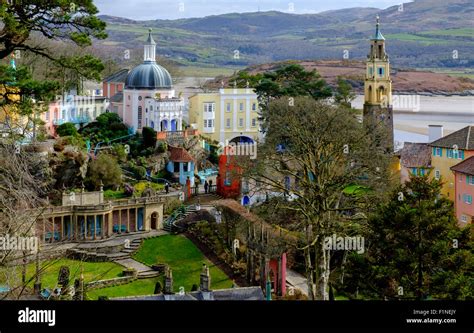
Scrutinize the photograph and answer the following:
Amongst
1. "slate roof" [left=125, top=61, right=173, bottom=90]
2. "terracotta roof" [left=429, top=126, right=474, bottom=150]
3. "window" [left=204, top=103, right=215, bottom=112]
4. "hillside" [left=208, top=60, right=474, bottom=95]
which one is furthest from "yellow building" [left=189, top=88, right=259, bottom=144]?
"terracotta roof" [left=429, top=126, right=474, bottom=150]

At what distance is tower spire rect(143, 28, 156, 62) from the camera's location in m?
32.9

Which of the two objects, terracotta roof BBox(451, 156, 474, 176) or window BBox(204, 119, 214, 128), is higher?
window BBox(204, 119, 214, 128)

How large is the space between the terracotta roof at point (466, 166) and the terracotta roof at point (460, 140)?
1.09m

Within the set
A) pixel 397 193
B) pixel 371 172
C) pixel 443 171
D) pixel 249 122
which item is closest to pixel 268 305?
pixel 397 193

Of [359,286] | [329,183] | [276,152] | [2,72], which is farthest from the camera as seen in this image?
[276,152]

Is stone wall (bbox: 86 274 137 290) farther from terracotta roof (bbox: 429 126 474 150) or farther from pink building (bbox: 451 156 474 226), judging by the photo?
terracotta roof (bbox: 429 126 474 150)

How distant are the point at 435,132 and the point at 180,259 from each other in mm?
10684

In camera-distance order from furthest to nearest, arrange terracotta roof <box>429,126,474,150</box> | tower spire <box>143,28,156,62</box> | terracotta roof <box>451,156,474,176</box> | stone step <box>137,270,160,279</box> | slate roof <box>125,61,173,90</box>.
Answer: slate roof <box>125,61,173,90</box> → tower spire <box>143,28,156,62</box> → terracotta roof <box>429,126,474,150</box> → stone step <box>137,270,160,279</box> → terracotta roof <box>451,156,474,176</box>

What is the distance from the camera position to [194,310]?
12.8 ft

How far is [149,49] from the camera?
3431cm

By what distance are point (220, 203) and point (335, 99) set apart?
36.4 feet

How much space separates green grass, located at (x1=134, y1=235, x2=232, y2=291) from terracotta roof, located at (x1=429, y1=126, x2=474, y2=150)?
8.78 metres

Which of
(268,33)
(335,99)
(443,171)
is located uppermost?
(268,33)

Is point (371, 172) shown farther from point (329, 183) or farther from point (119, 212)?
point (119, 212)
